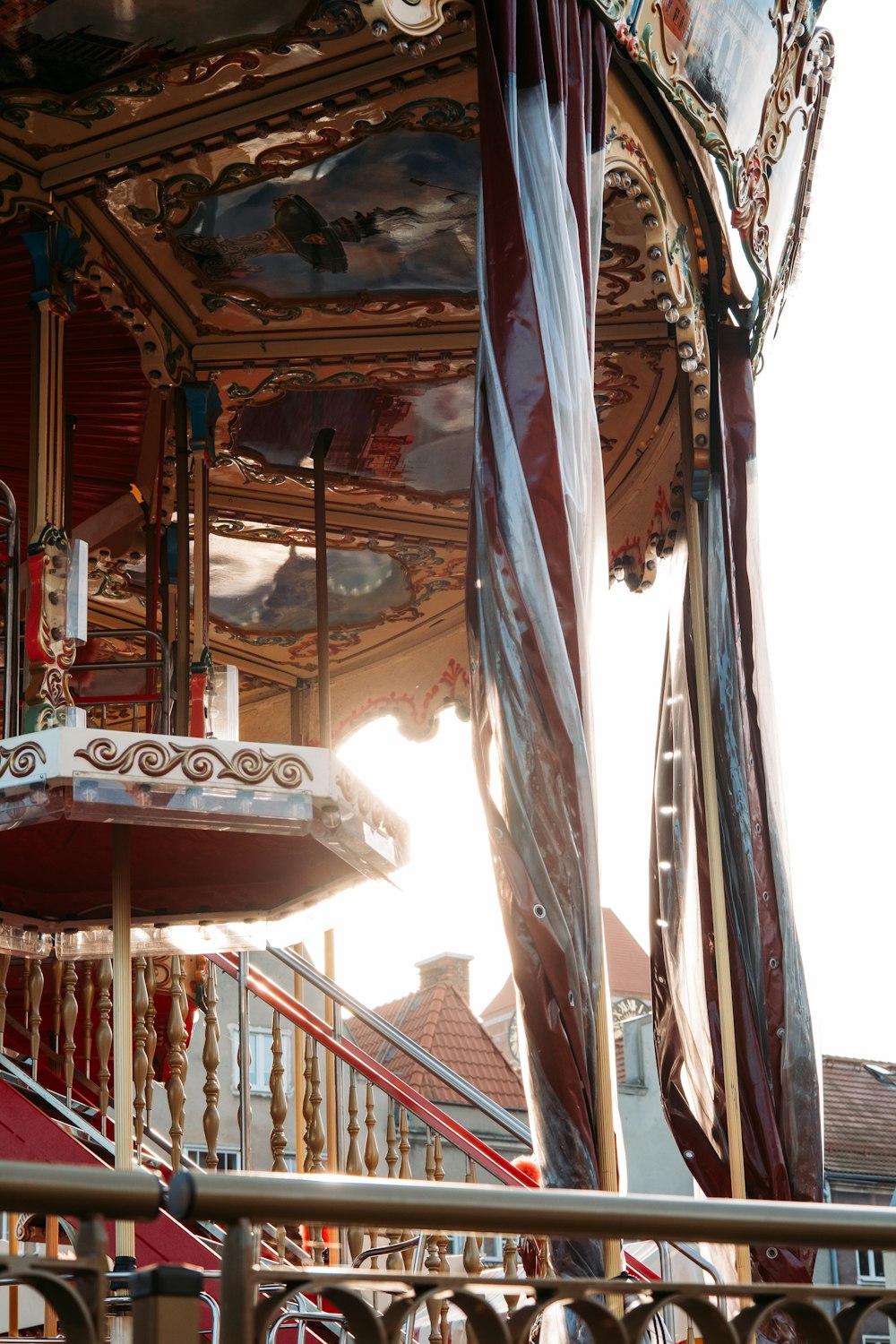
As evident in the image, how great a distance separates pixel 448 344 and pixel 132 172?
5.67ft

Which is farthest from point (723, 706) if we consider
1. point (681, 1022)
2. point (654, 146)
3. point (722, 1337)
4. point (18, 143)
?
point (722, 1337)

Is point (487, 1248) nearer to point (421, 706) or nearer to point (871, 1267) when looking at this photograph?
point (421, 706)

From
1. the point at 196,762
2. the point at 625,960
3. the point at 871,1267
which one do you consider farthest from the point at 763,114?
the point at 625,960

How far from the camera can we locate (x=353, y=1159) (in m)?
7.09

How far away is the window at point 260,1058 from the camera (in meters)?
20.6

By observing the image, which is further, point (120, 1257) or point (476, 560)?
point (120, 1257)

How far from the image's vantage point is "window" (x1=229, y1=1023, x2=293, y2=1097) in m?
20.6

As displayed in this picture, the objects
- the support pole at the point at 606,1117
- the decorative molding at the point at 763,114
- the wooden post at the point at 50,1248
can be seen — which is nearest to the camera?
the support pole at the point at 606,1117

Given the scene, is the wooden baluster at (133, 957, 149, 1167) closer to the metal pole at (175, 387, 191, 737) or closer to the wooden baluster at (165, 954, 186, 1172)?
the wooden baluster at (165, 954, 186, 1172)

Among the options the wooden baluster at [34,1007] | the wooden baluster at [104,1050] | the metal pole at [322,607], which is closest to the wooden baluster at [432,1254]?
the wooden baluster at [104,1050]

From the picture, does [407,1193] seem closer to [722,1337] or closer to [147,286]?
[722,1337]

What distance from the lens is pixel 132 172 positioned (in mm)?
6250

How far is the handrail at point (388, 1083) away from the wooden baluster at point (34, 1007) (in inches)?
40.6

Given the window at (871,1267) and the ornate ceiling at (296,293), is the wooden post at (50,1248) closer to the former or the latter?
the ornate ceiling at (296,293)
